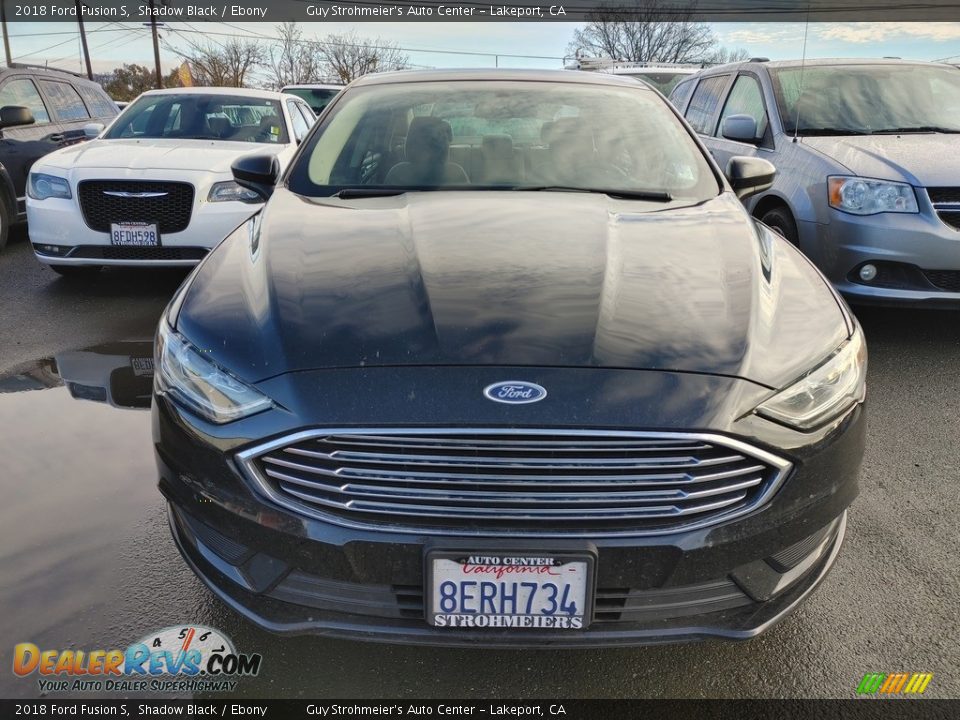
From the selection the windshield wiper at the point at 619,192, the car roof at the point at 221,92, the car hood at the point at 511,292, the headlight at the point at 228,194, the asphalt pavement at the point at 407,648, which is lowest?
the asphalt pavement at the point at 407,648

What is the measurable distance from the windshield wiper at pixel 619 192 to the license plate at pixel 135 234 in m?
3.42

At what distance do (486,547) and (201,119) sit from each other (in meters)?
6.30

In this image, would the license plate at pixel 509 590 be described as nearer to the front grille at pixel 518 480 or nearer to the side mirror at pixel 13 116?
the front grille at pixel 518 480

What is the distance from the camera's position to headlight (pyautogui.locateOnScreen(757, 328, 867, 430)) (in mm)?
1744

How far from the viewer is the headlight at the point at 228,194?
5.55m

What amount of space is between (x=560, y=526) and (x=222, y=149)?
5.46 metres

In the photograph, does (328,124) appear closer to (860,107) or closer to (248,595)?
(248,595)

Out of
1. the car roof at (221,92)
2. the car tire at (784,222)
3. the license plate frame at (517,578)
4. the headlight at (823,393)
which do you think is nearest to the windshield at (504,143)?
the headlight at (823,393)

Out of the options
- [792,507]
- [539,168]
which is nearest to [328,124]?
[539,168]

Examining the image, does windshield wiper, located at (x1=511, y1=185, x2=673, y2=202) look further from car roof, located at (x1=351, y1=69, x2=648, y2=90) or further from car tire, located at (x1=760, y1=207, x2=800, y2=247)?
car tire, located at (x1=760, y1=207, x2=800, y2=247)

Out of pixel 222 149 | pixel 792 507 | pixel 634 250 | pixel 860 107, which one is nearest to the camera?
pixel 792 507

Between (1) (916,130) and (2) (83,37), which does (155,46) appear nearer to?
(2) (83,37)

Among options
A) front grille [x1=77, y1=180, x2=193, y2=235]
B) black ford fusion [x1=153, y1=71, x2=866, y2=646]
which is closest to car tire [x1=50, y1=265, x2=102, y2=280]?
front grille [x1=77, y1=180, x2=193, y2=235]

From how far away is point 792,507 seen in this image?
5.66ft
